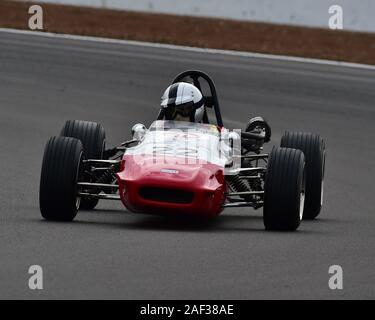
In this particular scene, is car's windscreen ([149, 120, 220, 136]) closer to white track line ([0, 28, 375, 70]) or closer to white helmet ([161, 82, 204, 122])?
white helmet ([161, 82, 204, 122])

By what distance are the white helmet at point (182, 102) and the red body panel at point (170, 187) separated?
1.40m

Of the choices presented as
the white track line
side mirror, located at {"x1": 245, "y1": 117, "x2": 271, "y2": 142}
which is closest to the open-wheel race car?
side mirror, located at {"x1": 245, "y1": 117, "x2": 271, "y2": 142}

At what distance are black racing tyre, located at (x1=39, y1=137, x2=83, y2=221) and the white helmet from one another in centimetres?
133

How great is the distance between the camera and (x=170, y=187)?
34.6 ft

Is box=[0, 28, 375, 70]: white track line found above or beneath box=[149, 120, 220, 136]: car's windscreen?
above

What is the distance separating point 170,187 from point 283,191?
3.11 ft

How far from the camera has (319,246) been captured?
10297 mm

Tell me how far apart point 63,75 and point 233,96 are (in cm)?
327

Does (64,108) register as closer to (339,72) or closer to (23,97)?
(23,97)

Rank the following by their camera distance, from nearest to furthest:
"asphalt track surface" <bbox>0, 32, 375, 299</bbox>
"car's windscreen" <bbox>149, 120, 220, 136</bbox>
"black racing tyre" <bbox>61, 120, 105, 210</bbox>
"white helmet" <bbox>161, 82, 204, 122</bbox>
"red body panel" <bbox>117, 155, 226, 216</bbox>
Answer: "asphalt track surface" <bbox>0, 32, 375, 299</bbox>
"red body panel" <bbox>117, 155, 226, 216</bbox>
"car's windscreen" <bbox>149, 120, 220, 136</bbox>
"white helmet" <bbox>161, 82, 204, 122</bbox>
"black racing tyre" <bbox>61, 120, 105, 210</bbox>

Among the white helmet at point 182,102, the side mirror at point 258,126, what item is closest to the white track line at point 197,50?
the side mirror at point 258,126

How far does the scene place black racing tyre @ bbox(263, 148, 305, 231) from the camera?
10812 millimetres

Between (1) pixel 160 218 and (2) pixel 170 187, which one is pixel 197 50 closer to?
(1) pixel 160 218

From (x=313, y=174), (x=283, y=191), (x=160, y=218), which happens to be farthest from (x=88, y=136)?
(x=283, y=191)
